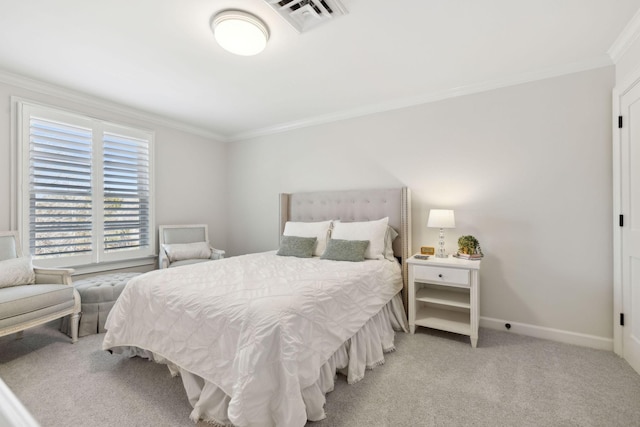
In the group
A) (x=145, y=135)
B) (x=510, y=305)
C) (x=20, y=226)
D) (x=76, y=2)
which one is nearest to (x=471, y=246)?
A: (x=510, y=305)

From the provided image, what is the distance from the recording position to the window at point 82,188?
111 inches

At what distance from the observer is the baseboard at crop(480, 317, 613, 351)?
2326 millimetres

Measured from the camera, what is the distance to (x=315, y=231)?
3268 mm

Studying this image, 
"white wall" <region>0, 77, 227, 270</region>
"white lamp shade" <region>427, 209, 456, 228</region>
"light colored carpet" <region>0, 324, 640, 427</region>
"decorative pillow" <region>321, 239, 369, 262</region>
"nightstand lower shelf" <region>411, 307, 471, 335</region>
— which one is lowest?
"light colored carpet" <region>0, 324, 640, 427</region>

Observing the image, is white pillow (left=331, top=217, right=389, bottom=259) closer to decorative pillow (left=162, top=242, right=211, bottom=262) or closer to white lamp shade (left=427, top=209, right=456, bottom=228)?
white lamp shade (left=427, top=209, right=456, bottom=228)

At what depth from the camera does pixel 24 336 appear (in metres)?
2.57

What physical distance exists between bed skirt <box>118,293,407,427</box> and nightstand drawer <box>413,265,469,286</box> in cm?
36

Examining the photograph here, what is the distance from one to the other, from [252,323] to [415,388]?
122 centimetres

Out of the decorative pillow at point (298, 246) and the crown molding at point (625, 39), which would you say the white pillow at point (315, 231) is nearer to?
the decorative pillow at point (298, 246)

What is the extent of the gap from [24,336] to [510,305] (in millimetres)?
4613

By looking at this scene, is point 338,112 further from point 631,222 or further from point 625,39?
point 631,222

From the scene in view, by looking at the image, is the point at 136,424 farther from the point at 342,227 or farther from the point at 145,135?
the point at 145,135

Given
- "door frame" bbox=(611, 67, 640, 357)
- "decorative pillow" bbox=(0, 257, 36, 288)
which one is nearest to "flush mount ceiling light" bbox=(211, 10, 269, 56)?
"decorative pillow" bbox=(0, 257, 36, 288)

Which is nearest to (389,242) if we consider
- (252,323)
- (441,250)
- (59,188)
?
(441,250)
